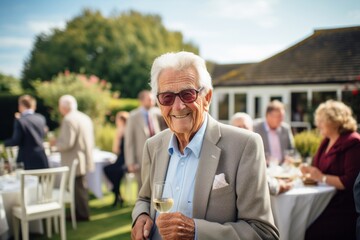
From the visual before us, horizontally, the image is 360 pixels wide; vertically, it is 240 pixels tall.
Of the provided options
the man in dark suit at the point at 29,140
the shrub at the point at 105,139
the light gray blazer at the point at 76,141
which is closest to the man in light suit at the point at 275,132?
the light gray blazer at the point at 76,141

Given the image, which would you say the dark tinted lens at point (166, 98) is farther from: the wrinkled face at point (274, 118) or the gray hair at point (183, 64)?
the wrinkled face at point (274, 118)

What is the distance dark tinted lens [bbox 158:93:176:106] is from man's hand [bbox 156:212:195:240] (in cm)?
59

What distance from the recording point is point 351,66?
6078 mm

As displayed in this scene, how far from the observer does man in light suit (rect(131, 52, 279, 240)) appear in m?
1.68

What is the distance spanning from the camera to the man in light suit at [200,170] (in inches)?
66.2

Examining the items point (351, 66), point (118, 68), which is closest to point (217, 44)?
point (351, 66)

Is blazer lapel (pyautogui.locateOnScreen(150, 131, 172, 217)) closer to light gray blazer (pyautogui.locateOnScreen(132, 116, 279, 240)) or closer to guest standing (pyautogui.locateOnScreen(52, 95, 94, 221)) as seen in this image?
light gray blazer (pyautogui.locateOnScreen(132, 116, 279, 240))

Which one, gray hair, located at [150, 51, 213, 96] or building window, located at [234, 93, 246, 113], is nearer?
gray hair, located at [150, 51, 213, 96]

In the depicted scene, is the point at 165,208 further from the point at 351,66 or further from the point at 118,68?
the point at 118,68

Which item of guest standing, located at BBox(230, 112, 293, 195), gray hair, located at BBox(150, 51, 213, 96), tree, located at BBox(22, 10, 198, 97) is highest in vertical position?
tree, located at BBox(22, 10, 198, 97)

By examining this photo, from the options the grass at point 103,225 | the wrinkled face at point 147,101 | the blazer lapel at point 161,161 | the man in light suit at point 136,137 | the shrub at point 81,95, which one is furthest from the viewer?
the shrub at point 81,95

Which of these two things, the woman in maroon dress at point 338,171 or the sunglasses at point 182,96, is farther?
the woman in maroon dress at point 338,171

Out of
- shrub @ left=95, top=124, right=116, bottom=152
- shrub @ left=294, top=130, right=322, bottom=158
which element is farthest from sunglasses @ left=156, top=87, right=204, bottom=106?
shrub @ left=95, top=124, right=116, bottom=152

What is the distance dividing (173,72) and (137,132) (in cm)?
451
